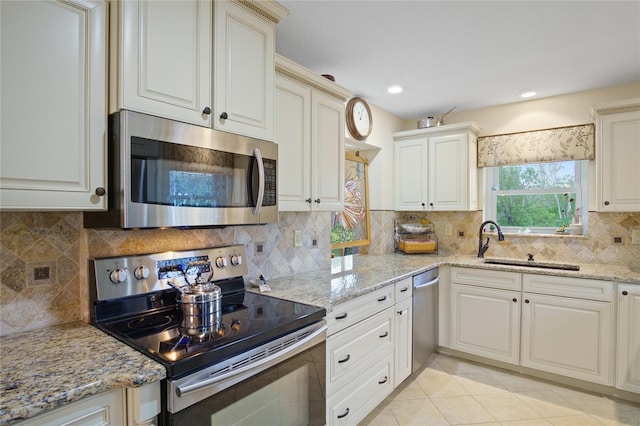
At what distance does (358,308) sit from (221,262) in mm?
815

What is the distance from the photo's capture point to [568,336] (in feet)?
8.61

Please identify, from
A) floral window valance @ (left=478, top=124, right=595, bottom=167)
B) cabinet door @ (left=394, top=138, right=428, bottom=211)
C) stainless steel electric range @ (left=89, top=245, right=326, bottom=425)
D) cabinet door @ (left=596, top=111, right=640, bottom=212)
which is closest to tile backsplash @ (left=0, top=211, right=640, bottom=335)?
stainless steel electric range @ (left=89, top=245, right=326, bottom=425)

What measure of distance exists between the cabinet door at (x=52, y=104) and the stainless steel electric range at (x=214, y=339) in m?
0.40

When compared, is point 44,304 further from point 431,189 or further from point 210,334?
point 431,189

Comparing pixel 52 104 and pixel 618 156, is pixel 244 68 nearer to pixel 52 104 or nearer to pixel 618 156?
pixel 52 104

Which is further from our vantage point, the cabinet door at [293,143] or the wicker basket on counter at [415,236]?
the wicker basket on counter at [415,236]

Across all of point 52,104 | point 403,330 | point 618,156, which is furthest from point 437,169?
point 52,104

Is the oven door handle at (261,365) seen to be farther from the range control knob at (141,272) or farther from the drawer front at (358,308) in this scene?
the range control knob at (141,272)

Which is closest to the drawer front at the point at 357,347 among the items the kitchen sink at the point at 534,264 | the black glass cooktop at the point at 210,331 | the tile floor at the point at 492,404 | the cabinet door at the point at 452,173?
the black glass cooktop at the point at 210,331

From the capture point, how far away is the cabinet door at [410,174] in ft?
11.9

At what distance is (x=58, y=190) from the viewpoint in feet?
3.71

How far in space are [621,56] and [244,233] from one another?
9.31ft

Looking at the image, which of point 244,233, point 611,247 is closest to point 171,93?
point 244,233

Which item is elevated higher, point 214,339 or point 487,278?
point 214,339
